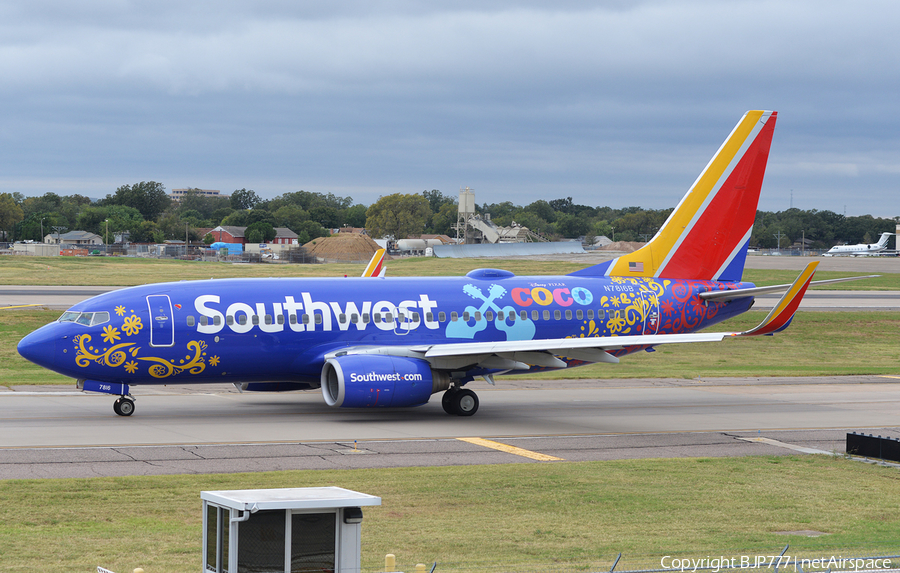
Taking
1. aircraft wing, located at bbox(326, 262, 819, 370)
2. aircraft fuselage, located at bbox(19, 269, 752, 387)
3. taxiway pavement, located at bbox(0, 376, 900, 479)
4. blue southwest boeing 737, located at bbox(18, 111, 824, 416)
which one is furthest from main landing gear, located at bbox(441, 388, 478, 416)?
aircraft fuselage, located at bbox(19, 269, 752, 387)

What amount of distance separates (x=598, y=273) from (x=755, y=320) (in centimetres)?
2930

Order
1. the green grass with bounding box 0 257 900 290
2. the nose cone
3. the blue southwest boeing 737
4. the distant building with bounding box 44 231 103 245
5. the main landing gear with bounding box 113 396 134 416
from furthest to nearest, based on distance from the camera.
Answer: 1. the distant building with bounding box 44 231 103 245
2. the green grass with bounding box 0 257 900 290
3. the main landing gear with bounding box 113 396 134 416
4. the blue southwest boeing 737
5. the nose cone

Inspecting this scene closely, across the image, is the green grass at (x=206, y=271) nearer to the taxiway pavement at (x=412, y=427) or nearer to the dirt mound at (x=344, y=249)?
the dirt mound at (x=344, y=249)

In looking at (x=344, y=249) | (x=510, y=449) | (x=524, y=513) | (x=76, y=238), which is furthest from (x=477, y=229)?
(x=524, y=513)

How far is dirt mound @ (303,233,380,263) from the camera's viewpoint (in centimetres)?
13412

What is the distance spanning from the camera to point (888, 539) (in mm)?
15836

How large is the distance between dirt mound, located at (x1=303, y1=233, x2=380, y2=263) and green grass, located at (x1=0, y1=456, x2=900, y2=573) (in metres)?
113

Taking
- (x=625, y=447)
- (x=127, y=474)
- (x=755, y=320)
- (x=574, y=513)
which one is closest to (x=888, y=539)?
(x=574, y=513)

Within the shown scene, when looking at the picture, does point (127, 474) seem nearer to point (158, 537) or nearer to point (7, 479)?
point (7, 479)

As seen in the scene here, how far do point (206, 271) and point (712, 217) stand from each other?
7123 centimetres

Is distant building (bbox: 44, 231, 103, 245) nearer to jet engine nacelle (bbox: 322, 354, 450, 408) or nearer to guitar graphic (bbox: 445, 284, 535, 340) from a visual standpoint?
guitar graphic (bbox: 445, 284, 535, 340)

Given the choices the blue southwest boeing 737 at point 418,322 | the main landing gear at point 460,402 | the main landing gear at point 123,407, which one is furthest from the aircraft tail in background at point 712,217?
the main landing gear at point 123,407

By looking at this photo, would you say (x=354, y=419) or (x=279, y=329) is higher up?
(x=279, y=329)

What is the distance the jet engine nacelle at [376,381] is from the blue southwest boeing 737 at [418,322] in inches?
1.7
